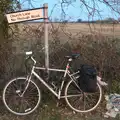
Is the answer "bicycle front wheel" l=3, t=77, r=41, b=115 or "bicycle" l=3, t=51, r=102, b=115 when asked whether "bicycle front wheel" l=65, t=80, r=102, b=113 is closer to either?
"bicycle" l=3, t=51, r=102, b=115

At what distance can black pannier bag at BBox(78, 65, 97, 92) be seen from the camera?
6434mm

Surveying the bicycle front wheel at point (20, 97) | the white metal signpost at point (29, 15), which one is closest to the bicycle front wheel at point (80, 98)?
the bicycle front wheel at point (20, 97)

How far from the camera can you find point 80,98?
6711 mm

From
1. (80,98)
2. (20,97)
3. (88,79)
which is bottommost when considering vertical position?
(80,98)

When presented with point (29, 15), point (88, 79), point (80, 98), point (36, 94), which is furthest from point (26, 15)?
point (80, 98)

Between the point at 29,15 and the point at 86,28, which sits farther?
the point at 86,28

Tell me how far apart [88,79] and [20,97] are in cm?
135

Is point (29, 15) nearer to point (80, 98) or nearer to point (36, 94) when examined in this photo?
point (36, 94)

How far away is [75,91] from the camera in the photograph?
6688 millimetres

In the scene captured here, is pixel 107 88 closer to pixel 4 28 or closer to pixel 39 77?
pixel 39 77

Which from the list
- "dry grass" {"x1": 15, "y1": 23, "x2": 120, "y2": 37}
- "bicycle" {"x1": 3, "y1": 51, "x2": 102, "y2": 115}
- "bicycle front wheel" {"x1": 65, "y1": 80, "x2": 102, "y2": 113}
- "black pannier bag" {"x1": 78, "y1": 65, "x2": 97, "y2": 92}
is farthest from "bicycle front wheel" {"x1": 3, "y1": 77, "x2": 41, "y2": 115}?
"dry grass" {"x1": 15, "y1": 23, "x2": 120, "y2": 37}

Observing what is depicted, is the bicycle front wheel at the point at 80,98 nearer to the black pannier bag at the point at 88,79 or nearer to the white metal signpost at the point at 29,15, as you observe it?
the black pannier bag at the point at 88,79

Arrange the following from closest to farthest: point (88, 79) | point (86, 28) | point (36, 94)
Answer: point (88, 79), point (36, 94), point (86, 28)

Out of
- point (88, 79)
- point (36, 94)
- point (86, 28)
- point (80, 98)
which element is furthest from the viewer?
point (86, 28)
